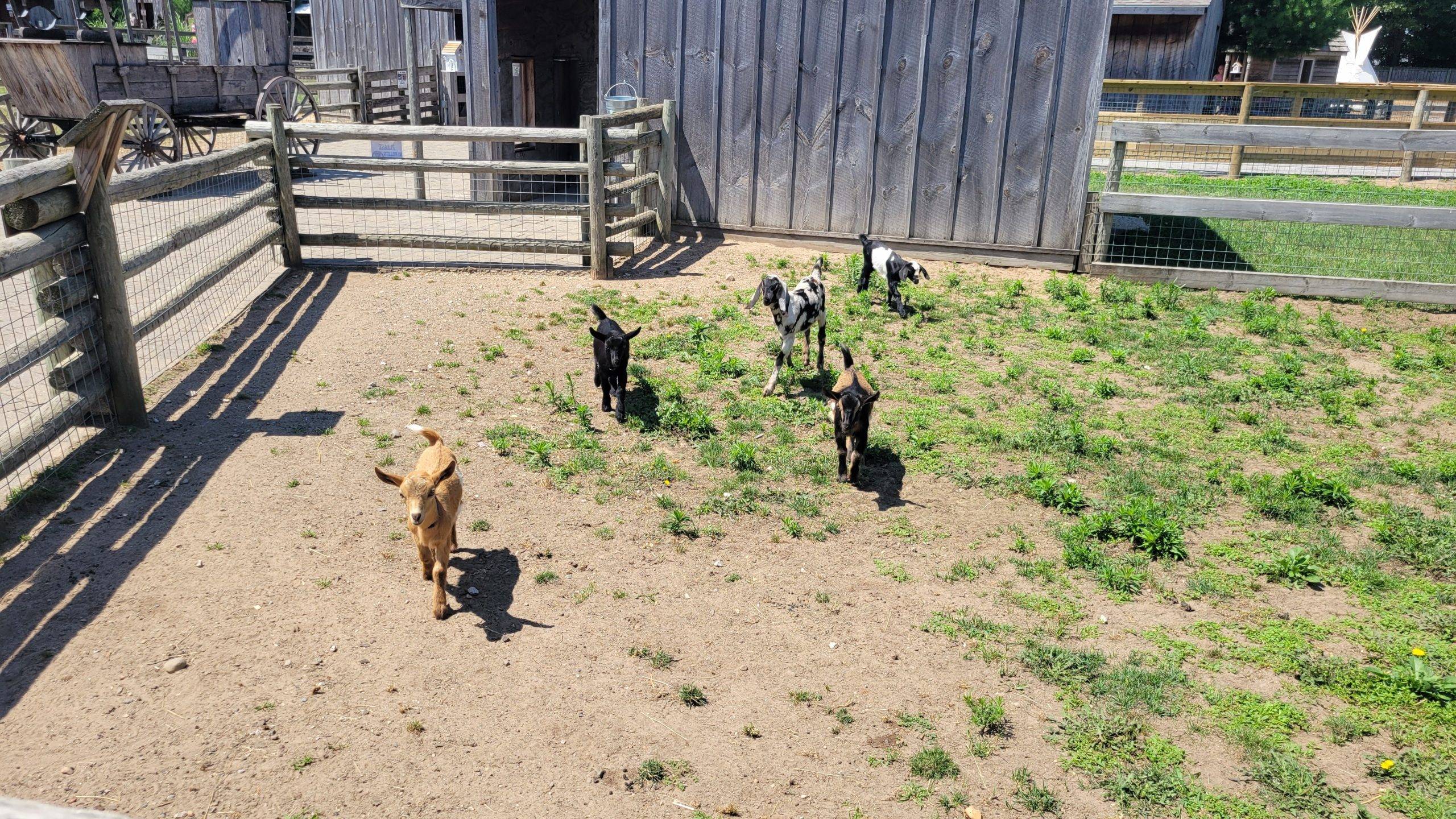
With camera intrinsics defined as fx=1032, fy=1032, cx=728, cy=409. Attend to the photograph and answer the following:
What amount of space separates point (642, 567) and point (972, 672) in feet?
6.05

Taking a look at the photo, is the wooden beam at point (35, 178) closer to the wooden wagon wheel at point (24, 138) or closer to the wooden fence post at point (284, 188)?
the wooden fence post at point (284, 188)

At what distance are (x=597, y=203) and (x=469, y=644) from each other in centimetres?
695

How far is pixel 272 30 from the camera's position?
2055cm

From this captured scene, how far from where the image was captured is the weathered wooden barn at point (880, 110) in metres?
11.5

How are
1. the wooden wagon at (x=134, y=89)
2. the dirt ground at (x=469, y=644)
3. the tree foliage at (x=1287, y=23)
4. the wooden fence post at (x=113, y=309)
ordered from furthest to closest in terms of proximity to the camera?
1. the tree foliage at (x=1287, y=23)
2. the wooden wagon at (x=134, y=89)
3. the wooden fence post at (x=113, y=309)
4. the dirt ground at (x=469, y=644)

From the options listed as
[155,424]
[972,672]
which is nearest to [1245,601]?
Result: [972,672]

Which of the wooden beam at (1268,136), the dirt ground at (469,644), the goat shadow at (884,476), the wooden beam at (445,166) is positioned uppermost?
the wooden beam at (1268,136)

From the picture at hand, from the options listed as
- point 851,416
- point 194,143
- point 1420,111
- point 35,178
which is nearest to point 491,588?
point 851,416

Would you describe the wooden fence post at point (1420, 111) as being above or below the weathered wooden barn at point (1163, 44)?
below

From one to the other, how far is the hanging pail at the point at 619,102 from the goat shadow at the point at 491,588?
783 cm

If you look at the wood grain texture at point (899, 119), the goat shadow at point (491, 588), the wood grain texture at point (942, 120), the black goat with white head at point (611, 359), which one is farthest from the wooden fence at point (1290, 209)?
the goat shadow at point (491, 588)

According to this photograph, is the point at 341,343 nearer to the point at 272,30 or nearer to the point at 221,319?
the point at 221,319

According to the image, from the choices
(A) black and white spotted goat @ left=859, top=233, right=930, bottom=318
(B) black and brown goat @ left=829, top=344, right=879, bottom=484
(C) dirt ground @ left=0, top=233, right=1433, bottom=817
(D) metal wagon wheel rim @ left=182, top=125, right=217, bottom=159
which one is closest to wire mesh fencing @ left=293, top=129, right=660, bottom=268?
(D) metal wagon wheel rim @ left=182, top=125, right=217, bottom=159

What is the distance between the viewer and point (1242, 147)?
1761cm
